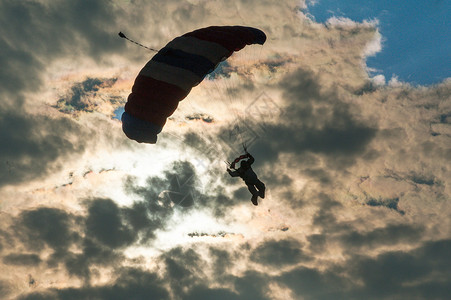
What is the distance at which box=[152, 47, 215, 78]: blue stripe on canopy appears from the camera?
17.8 meters

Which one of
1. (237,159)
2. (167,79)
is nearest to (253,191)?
(237,159)

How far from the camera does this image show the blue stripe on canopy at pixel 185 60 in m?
17.8

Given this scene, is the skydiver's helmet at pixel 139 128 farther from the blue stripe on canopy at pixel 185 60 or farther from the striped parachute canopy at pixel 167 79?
the blue stripe on canopy at pixel 185 60

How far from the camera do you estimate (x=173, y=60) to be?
17828 millimetres

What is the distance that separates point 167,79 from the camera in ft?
57.3

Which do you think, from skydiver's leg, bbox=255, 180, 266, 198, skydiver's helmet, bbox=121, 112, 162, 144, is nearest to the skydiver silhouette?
skydiver's leg, bbox=255, 180, 266, 198

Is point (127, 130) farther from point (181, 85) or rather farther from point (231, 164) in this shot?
point (231, 164)

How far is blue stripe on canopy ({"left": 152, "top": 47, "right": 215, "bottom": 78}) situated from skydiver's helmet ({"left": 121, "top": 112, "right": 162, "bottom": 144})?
3195 millimetres

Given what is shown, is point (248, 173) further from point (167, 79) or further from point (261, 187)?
point (167, 79)

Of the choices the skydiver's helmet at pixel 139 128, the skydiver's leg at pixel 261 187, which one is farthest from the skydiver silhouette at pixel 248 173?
the skydiver's helmet at pixel 139 128

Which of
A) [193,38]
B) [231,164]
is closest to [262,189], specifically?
[231,164]

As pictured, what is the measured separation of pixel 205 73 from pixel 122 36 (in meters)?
4.45

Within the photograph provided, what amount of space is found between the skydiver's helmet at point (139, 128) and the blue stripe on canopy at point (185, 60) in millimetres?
3195

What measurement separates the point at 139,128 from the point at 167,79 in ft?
8.99
